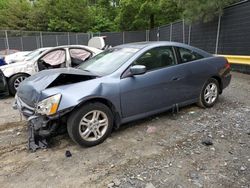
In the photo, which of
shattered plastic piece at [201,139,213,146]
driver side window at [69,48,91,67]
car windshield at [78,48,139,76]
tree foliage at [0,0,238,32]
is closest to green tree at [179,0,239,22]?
driver side window at [69,48,91,67]

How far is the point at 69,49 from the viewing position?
807 centimetres

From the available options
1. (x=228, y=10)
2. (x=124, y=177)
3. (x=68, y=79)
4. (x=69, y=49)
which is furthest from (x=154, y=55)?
(x=228, y=10)

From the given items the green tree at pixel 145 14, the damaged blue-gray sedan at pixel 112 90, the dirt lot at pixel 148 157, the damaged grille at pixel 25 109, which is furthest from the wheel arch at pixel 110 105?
the green tree at pixel 145 14

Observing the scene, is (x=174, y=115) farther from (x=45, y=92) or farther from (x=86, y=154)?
(x=45, y=92)

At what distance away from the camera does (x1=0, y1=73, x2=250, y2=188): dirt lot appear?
9.38 feet

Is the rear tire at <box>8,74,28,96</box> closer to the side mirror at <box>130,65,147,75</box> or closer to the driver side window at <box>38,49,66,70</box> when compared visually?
the driver side window at <box>38,49,66,70</box>

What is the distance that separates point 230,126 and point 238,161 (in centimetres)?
121

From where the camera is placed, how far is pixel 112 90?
3766mm

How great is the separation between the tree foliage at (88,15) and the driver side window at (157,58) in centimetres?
1972

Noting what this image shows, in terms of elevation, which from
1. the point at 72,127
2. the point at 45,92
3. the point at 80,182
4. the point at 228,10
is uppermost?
the point at 228,10

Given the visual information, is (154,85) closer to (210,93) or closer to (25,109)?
(210,93)

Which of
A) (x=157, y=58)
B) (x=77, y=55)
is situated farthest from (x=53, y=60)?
(x=157, y=58)

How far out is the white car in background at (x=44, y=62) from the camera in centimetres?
732

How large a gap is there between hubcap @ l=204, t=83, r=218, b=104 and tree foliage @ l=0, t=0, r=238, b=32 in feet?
63.3
